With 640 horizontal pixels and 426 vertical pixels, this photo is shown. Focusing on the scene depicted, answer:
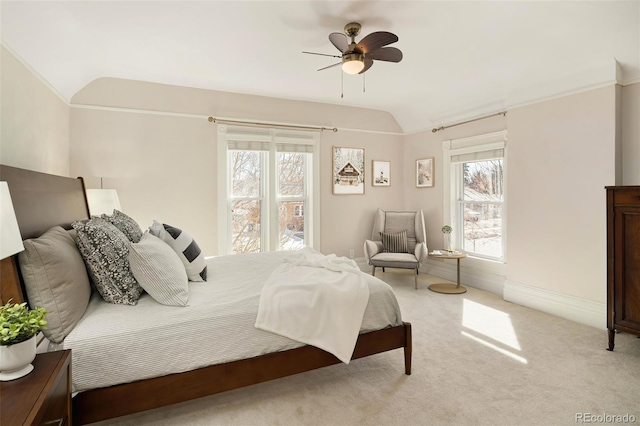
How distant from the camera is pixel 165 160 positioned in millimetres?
4020

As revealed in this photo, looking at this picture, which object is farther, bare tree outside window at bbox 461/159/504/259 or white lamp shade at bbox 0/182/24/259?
bare tree outside window at bbox 461/159/504/259

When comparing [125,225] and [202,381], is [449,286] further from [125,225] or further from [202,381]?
[125,225]

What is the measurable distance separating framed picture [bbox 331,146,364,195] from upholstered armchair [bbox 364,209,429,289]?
23.6 inches

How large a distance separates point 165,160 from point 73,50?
1.42 metres

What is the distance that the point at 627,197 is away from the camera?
2.53 m

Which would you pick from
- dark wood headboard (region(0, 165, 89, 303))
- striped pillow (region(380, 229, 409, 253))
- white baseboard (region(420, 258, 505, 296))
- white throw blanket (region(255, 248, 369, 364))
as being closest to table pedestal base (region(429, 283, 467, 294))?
white baseboard (region(420, 258, 505, 296))

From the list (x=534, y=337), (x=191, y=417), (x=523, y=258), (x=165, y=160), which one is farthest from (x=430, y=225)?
(x=191, y=417)

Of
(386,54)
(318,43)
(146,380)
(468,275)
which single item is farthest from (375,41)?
(468,275)

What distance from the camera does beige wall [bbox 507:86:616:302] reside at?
3137 millimetres

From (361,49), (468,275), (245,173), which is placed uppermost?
(361,49)

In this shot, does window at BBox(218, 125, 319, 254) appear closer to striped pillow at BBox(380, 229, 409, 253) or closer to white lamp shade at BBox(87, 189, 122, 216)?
striped pillow at BBox(380, 229, 409, 253)

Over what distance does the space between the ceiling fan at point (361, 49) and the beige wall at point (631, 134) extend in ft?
7.53

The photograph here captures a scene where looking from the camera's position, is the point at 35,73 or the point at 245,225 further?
the point at 245,225

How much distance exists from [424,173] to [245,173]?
2.87 m
